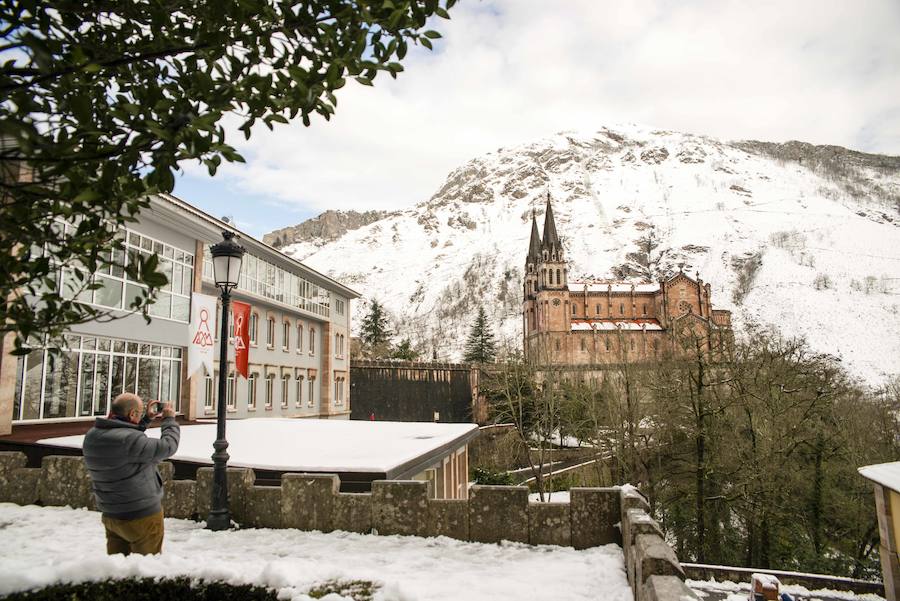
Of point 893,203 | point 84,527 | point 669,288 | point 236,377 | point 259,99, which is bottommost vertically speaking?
point 84,527

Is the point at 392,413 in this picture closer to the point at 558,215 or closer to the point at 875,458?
the point at 875,458

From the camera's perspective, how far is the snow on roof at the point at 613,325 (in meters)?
82.2

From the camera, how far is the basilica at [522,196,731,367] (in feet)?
265

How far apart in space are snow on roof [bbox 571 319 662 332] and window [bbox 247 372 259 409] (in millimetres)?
59427

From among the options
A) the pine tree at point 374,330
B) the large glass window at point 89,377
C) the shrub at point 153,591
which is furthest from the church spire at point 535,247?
the shrub at point 153,591

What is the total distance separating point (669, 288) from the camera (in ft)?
284

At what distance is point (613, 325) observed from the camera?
275ft

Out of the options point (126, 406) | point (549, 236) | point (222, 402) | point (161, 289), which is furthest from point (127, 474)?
point (549, 236)

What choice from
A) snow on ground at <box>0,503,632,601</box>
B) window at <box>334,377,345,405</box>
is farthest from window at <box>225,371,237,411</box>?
snow on ground at <box>0,503,632,601</box>

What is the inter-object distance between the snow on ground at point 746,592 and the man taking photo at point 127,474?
650 inches

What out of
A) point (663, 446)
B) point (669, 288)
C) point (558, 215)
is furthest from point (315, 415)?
point (558, 215)

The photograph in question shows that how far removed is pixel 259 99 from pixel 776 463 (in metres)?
23.7

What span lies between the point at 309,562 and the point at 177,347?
17538mm

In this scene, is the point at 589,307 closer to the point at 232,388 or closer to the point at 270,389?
the point at 270,389
